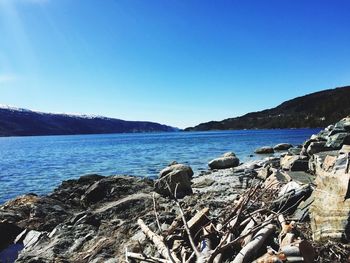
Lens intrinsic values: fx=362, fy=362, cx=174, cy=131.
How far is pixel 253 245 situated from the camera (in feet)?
19.0

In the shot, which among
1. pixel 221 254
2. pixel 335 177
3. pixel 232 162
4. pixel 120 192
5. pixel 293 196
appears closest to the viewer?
pixel 221 254

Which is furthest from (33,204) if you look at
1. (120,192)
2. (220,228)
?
(220,228)

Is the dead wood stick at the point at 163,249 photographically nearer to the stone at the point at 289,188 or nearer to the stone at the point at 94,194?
the stone at the point at 289,188

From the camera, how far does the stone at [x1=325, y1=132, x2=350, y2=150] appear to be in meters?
15.7

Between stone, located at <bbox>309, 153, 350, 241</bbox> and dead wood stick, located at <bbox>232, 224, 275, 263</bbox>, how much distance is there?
115 cm

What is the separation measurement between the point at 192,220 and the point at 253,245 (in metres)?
1.93

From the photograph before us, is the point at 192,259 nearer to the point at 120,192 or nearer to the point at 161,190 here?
the point at 161,190

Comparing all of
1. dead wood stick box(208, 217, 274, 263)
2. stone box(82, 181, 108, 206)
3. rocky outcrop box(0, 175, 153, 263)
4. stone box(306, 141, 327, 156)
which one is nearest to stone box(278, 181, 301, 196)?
dead wood stick box(208, 217, 274, 263)

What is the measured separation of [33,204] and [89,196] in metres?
2.92

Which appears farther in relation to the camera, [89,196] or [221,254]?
[89,196]

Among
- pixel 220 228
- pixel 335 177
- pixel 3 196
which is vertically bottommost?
pixel 3 196

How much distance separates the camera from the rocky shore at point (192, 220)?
626 cm

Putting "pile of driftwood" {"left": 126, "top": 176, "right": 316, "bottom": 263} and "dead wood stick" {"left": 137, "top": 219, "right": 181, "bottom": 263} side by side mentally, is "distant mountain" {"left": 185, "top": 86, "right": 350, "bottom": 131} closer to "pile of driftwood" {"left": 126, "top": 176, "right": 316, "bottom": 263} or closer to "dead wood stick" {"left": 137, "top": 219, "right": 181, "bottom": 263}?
"pile of driftwood" {"left": 126, "top": 176, "right": 316, "bottom": 263}

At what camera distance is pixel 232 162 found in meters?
29.9
